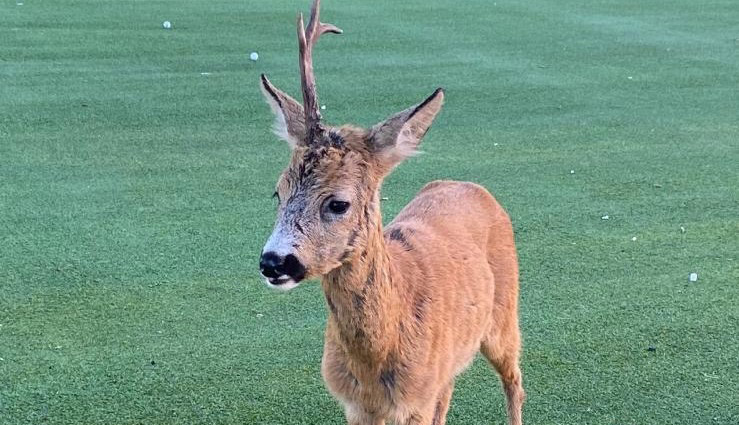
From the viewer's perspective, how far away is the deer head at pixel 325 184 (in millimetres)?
2771

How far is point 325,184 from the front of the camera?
2.88 meters

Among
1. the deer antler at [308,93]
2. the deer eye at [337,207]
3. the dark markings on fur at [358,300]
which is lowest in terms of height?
the dark markings on fur at [358,300]

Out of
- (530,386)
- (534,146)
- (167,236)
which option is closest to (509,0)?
(534,146)

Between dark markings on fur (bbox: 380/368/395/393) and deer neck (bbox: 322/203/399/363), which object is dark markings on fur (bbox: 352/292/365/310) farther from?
dark markings on fur (bbox: 380/368/395/393)

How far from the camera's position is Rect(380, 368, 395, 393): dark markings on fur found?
3221 millimetres

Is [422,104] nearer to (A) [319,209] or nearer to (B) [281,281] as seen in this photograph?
(A) [319,209]

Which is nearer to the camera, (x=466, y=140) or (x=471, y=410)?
(x=471, y=410)

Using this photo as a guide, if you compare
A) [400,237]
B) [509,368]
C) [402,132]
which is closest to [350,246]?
[402,132]

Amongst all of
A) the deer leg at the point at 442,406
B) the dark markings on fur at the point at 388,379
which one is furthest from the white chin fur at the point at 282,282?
the deer leg at the point at 442,406

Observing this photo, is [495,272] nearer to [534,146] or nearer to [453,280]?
[453,280]

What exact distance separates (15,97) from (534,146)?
4.59m

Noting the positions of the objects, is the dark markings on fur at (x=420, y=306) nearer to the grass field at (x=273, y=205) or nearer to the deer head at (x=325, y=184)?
the deer head at (x=325, y=184)

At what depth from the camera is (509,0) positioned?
13.5 m

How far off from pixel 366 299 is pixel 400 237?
23.4 inches
